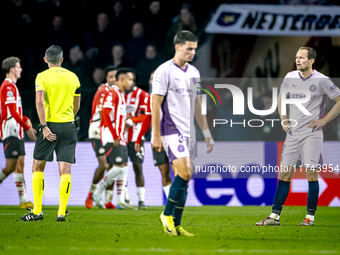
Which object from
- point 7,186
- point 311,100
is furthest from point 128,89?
point 311,100

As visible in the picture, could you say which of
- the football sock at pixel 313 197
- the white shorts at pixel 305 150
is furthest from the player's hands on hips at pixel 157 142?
the football sock at pixel 313 197

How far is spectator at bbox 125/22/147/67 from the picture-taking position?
11164 millimetres

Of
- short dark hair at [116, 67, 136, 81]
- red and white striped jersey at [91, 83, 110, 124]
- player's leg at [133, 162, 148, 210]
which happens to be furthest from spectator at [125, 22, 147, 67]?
player's leg at [133, 162, 148, 210]

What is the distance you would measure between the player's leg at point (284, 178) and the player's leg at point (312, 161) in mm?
102

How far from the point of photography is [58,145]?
17.9ft

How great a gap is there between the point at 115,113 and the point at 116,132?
34 cm

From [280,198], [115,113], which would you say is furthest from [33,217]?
[115,113]

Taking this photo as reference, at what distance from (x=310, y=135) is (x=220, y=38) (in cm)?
615

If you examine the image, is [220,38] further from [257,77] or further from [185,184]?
[185,184]

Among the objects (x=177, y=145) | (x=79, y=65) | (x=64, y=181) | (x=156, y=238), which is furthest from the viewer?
(x=79, y=65)

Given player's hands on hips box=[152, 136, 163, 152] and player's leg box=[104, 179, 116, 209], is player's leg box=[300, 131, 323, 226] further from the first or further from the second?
player's leg box=[104, 179, 116, 209]

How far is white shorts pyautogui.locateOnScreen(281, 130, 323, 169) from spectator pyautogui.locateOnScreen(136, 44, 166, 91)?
18.7 feet

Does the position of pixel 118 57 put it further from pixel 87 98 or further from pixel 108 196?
pixel 108 196

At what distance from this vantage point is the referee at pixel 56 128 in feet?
17.8
